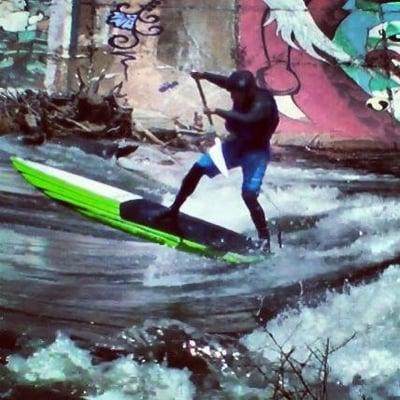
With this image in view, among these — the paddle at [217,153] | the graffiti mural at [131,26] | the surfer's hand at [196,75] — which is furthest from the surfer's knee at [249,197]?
the graffiti mural at [131,26]

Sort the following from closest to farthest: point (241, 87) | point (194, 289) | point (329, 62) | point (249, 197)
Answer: point (194, 289)
point (249, 197)
point (241, 87)
point (329, 62)

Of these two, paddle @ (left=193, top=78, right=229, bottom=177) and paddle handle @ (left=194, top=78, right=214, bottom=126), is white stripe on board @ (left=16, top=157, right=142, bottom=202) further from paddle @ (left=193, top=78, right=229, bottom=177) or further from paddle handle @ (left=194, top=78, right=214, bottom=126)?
paddle handle @ (left=194, top=78, right=214, bottom=126)

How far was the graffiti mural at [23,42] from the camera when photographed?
4.38 meters

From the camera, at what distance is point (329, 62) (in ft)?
14.5

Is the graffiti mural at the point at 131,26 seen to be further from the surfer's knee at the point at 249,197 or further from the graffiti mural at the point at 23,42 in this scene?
the surfer's knee at the point at 249,197

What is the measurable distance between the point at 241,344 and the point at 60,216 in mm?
1039

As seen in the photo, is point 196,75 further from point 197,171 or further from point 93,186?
point 93,186

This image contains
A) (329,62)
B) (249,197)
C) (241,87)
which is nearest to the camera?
(249,197)

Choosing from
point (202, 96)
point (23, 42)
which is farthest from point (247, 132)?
point (23, 42)

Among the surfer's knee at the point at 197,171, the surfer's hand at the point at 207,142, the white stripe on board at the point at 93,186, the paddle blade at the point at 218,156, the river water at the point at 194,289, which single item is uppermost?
the surfer's hand at the point at 207,142

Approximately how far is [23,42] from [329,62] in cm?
154

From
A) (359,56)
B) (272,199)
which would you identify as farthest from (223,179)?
(359,56)

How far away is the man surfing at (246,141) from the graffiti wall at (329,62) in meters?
0.07

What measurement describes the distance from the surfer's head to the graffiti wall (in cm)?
6
